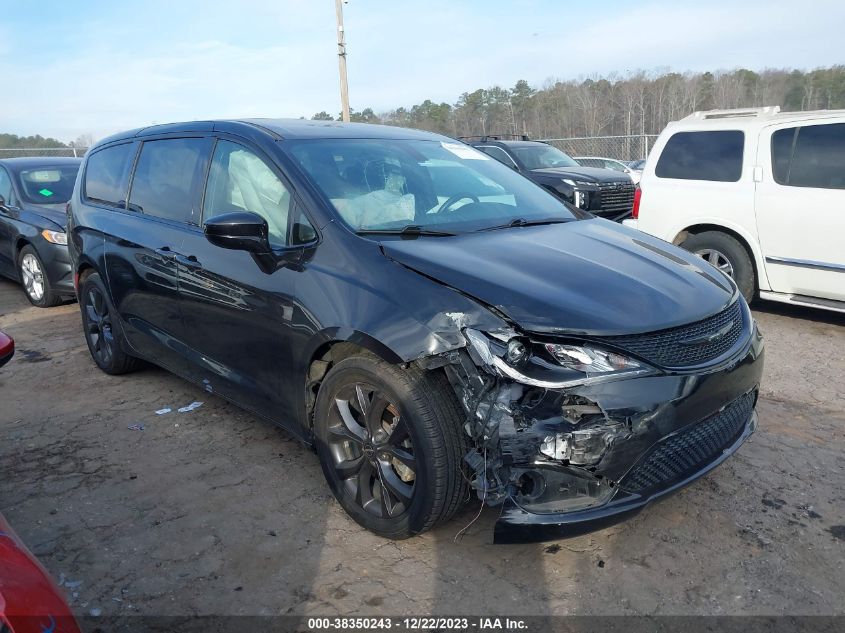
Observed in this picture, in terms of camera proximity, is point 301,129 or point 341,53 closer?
point 301,129

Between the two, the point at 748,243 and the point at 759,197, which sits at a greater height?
the point at 759,197

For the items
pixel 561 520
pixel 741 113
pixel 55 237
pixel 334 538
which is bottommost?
pixel 334 538

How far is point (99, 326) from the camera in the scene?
5145mm

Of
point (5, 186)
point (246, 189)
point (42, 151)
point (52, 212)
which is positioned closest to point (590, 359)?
point (246, 189)

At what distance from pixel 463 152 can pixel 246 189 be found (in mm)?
1393

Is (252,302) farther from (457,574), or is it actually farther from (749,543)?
(749,543)

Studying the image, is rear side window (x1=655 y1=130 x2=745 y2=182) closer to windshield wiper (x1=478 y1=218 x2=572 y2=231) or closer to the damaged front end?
windshield wiper (x1=478 y1=218 x2=572 y2=231)

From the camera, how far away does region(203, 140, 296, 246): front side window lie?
10.8 ft

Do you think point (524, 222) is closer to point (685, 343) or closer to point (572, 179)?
point (685, 343)

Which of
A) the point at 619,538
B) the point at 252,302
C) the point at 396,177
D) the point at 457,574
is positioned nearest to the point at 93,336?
the point at 252,302

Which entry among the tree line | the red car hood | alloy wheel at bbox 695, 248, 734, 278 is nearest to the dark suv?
alloy wheel at bbox 695, 248, 734, 278

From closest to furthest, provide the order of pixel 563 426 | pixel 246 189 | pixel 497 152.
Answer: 1. pixel 563 426
2. pixel 246 189
3. pixel 497 152

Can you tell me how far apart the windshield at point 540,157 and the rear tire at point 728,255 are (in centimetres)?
516

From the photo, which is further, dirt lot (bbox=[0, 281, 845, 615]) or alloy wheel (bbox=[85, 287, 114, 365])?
alloy wheel (bbox=[85, 287, 114, 365])
